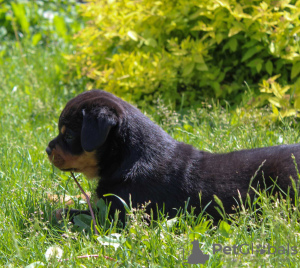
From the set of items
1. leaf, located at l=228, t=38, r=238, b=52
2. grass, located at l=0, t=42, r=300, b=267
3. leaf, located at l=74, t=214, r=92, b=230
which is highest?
leaf, located at l=228, t=38, r=238, b=52

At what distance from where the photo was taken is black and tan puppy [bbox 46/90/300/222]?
3049 mm

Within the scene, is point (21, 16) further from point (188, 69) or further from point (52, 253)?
point (52, 253)

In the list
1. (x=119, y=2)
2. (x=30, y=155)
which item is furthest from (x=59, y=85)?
(x=30, y=155)

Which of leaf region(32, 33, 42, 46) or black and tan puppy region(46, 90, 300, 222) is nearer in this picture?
black and tan puppy region(46, 90, 300, 222)

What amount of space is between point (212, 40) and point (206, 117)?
36.1 inches

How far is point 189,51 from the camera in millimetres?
5277

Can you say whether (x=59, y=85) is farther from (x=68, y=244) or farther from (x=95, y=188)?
(x=68, y=244)

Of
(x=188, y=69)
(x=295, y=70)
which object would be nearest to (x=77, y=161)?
(x=188, y=69)

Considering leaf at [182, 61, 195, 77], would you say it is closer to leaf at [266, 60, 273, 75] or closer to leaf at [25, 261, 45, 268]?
leaf at [266, 60, 273, 75]

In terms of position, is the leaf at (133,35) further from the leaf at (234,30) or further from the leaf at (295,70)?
the leaf at (295,70)

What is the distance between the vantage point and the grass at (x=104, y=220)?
244 cm

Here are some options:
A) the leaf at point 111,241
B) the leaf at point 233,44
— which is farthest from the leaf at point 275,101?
the leaf at point 111,241

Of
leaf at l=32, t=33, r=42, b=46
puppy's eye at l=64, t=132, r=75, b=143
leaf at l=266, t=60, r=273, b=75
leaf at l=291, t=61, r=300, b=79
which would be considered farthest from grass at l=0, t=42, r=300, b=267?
leaf at l=32, t=33, r=42, b=46

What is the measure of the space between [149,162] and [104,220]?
486mm
